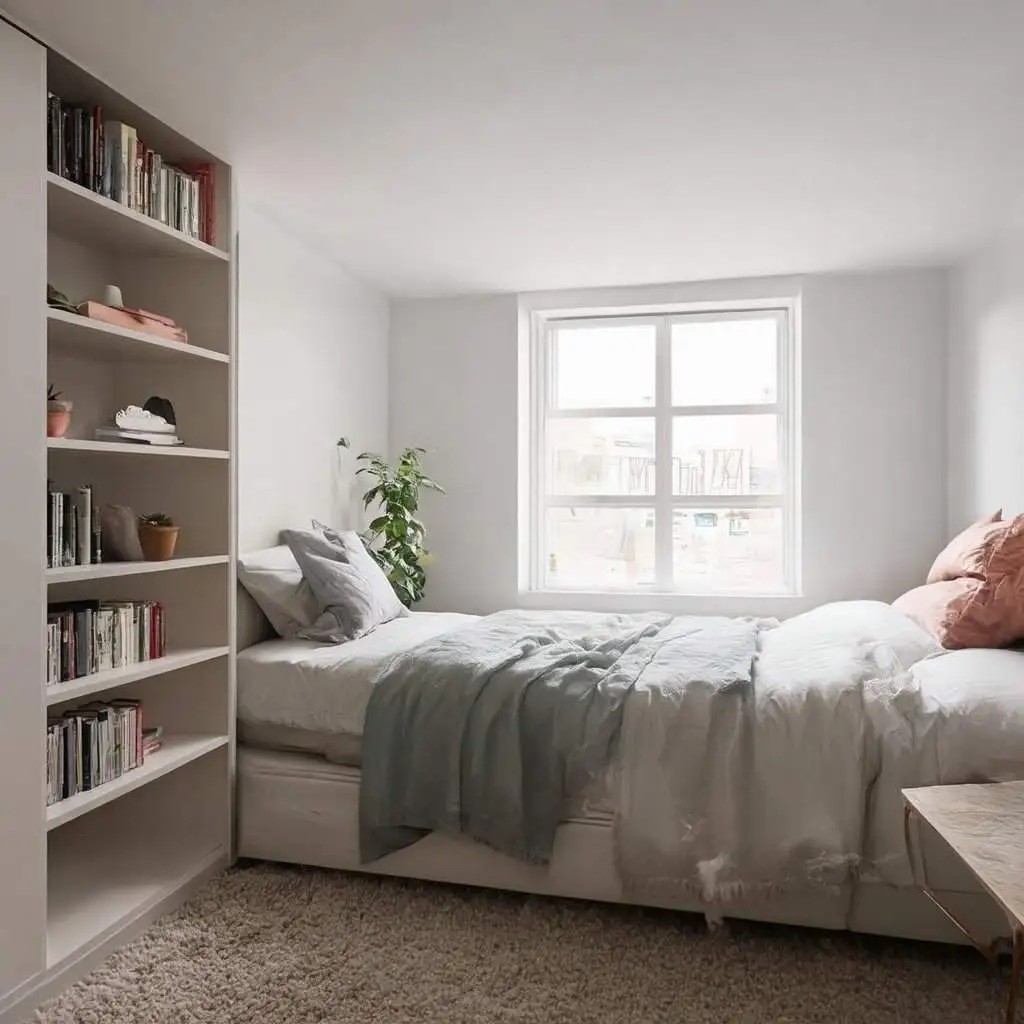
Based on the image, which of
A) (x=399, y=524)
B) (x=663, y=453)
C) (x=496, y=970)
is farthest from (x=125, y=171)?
(x=663, y=453)

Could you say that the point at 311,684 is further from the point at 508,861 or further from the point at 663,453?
the point at 663,453

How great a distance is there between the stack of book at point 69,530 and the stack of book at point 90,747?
0.43 meters

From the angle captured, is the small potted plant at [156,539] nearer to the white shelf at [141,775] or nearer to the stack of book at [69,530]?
the stack of book at [69,530]

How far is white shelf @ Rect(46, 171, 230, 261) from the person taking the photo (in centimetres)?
224

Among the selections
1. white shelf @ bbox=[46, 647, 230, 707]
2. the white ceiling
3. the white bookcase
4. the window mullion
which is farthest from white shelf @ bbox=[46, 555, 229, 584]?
the window mullion

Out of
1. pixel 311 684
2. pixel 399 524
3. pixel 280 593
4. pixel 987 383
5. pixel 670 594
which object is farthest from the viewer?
pixel 670 594

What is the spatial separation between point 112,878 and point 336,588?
45.5 inches

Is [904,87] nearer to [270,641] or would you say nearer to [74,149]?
[74,149]

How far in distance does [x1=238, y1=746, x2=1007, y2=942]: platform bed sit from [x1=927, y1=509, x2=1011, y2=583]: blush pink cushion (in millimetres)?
972

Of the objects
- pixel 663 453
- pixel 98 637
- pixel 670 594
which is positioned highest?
pixel 663 453

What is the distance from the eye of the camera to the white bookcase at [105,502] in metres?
2.00

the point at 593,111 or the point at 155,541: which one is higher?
the point at 593,111

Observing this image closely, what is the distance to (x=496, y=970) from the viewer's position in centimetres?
222

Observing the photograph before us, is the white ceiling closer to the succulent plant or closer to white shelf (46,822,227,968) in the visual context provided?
the succulent plant
